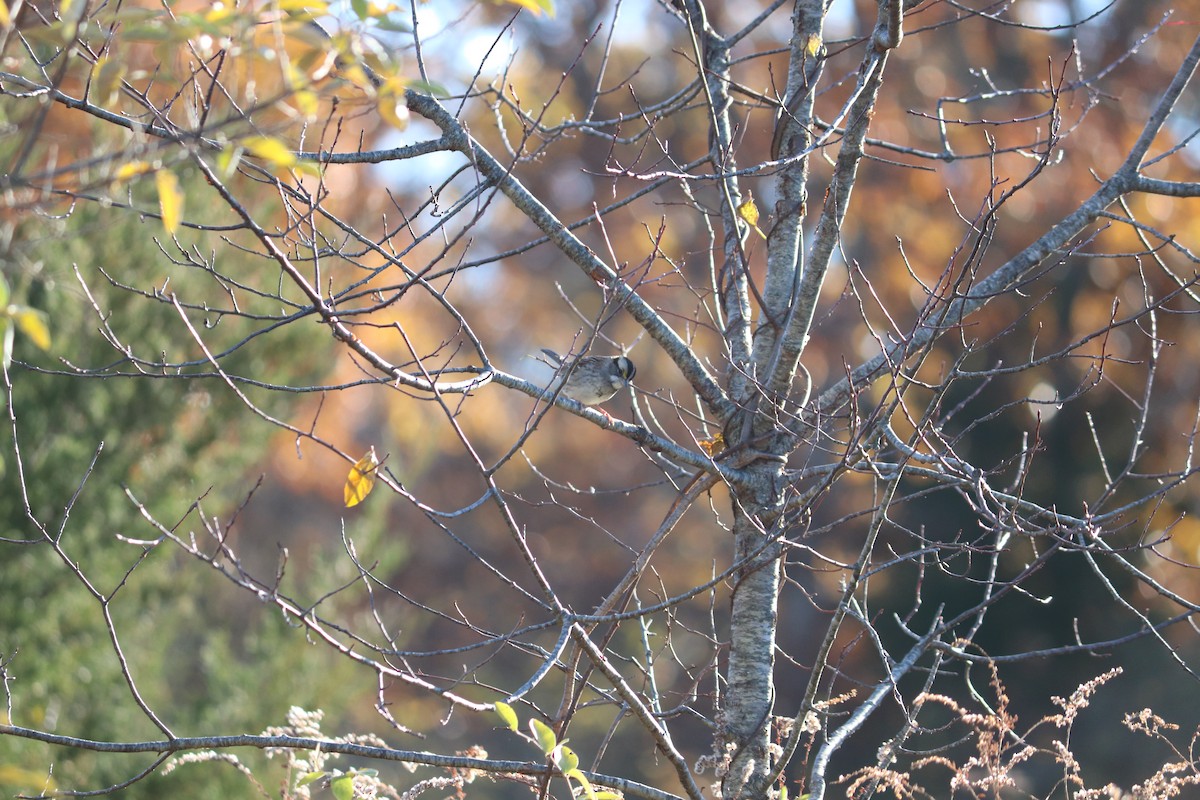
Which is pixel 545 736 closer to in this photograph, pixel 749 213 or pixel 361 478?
pixel 361 478

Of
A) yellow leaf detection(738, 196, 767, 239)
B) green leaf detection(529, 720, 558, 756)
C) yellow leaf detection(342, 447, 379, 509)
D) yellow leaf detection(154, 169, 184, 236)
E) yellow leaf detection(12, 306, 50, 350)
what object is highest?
yellow leaf detection(738, 196, 767, 239)

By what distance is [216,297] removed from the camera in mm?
7918

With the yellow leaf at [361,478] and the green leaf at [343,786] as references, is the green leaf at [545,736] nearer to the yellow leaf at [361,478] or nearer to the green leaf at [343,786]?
the green leaf at [343,786]

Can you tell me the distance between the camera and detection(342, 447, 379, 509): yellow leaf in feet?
7.41

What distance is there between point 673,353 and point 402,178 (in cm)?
1211

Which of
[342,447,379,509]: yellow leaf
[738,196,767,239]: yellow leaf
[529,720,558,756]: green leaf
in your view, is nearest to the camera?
[529,720,558,756]: green leaf

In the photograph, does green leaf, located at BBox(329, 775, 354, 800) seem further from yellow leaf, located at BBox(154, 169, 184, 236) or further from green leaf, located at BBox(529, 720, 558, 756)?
yellow leaf, located at BBox(154, 169, 184, 236)

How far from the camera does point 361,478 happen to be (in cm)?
237

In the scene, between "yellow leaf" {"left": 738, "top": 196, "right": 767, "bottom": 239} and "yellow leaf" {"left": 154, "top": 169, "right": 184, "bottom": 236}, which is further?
"yellow leaf" {"left": 738, "top": 196, "right": 767, "bottom": 239}

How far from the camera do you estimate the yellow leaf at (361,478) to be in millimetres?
2258

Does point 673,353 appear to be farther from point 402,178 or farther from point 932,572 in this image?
point 402,178

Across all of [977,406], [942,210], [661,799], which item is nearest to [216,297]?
[661,799]

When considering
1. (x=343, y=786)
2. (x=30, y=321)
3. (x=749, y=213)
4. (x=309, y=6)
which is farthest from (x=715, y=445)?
(x=30, y=321)

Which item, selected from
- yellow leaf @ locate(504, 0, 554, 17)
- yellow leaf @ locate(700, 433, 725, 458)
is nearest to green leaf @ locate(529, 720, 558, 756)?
yellow leaf @ locate(504, 0, 554, 17)
